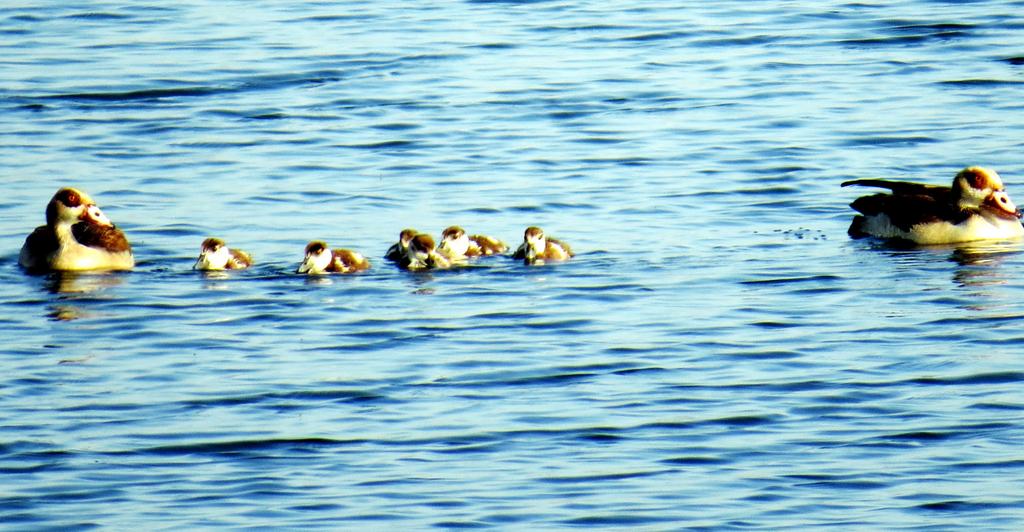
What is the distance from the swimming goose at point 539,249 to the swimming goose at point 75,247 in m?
3.04

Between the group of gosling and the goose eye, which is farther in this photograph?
the goose eye

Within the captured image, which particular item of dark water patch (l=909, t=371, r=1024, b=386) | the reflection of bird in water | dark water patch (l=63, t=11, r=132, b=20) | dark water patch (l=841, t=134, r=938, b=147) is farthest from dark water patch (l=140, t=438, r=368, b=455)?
dark water patch (l=63, t=11, r=132, b=20)

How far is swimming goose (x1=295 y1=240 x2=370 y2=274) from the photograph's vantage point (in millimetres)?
14656

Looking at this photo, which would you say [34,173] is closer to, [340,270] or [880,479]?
[340,270]

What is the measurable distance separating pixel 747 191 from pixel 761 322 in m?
5.23

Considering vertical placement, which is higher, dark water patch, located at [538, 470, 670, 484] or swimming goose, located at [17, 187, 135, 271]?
swimming goose, located at [17, 187, 135, 271]

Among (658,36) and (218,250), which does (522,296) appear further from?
(658,36)

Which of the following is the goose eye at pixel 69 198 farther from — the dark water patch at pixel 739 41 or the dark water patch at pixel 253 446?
the dark water patch at pixel 739 41

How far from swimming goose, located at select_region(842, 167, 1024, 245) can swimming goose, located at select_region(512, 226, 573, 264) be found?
2549 millimetres

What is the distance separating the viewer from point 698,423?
34.4 ft

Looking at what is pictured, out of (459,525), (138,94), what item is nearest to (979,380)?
(459,525)

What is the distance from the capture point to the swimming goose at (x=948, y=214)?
632 inches

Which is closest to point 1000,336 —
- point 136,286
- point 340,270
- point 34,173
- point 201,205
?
point 340,270

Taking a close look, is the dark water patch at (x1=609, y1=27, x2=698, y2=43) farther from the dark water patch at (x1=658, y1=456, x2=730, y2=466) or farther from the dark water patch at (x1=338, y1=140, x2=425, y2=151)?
the dark water patch at (x1=658, y1=456, x2=730, y2=466)
